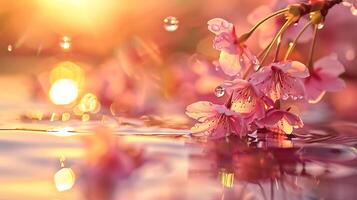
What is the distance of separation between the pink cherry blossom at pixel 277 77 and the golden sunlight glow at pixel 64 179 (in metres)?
0.25

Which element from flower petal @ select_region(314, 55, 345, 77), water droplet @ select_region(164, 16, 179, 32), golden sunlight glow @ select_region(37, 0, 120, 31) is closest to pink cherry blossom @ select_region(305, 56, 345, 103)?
flower petal @ select_region(314, 55, 345, 77)

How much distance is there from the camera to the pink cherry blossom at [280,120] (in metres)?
0.81

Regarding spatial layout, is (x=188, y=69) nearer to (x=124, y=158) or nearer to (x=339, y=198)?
(x=124, y=158)

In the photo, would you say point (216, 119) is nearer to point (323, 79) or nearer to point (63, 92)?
point (323, 79)

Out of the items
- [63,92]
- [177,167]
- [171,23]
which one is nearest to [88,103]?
[63,92]

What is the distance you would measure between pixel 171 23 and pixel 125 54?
222 mm

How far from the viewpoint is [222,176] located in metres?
0.65

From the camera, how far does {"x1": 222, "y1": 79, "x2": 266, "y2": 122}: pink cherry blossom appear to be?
2.60 feet

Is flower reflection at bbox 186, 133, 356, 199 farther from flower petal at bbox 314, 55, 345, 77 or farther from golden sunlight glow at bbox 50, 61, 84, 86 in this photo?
golden sunlight glow at bbox 50, 61, 84, 86

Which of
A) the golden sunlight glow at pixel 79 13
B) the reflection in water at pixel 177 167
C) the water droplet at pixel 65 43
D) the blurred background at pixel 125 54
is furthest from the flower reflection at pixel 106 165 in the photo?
the golden sunlight glow at pixel 79 13

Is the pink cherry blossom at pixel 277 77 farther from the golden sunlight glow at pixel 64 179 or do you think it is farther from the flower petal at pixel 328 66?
the golden sunlight glow at pixel 64 179

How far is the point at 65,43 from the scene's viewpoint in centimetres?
167

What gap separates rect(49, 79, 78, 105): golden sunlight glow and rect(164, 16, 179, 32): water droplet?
0.41 meters

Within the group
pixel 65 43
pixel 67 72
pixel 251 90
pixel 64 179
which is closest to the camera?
pixel 64 179
